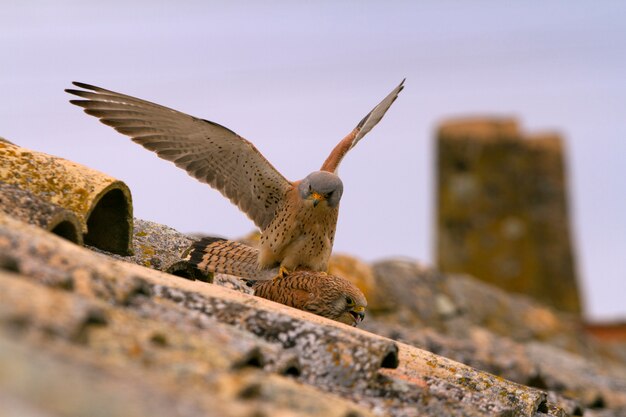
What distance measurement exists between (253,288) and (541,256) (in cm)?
1935

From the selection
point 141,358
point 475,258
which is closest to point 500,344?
point 141,358

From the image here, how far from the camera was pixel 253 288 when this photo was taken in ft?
20.1

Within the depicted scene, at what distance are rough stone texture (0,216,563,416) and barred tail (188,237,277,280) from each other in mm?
1113

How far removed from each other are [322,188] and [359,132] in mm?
874

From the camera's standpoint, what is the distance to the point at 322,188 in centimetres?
691

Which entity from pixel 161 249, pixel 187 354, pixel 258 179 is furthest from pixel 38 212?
pixel 258 179

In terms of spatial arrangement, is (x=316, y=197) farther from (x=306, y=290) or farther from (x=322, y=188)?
(x=306, y=290)

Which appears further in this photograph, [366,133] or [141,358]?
[366,133]

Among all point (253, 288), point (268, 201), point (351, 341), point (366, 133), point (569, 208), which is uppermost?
point (569, 208)

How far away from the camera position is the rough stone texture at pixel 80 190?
14.2 ft

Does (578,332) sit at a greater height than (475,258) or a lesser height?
lesser

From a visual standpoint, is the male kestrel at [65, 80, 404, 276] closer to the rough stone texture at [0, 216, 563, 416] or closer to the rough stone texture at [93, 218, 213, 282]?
the rough stone texture at [93, 218, 213, 282]

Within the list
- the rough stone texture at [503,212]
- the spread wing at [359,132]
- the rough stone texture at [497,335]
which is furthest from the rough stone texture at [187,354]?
the rough stone texture at [503,212]

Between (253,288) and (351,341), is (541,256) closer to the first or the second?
(253,288)
